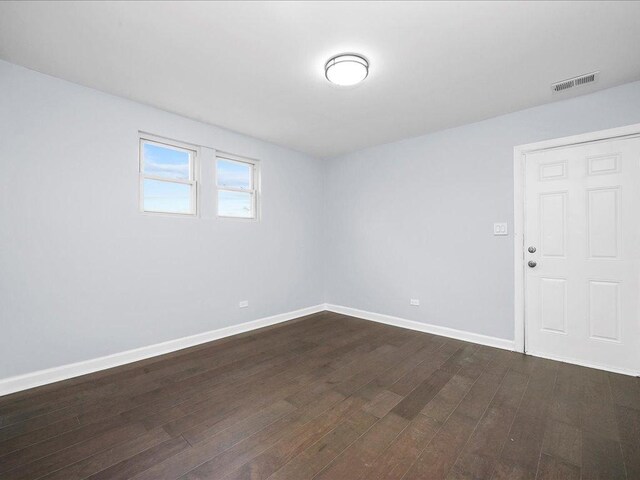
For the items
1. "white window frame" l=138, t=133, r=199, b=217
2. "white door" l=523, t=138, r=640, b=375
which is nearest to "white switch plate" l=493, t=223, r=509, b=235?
"white door" l=523, t=138, r=640, b=375

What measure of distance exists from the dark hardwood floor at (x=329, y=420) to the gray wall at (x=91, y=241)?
0.43 metres

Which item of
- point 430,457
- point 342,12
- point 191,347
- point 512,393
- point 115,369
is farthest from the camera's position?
point 191,347

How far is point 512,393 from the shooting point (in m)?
2.36

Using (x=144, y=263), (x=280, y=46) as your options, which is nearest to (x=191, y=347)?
(x=144, y=263)

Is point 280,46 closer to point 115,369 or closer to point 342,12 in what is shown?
point 342,12

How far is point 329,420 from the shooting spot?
2014 mm

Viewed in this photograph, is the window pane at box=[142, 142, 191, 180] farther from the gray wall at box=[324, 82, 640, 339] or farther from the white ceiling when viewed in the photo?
the gray wall at box=[324, 82, 640, 339]

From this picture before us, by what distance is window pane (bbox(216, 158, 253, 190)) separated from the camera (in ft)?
12.8

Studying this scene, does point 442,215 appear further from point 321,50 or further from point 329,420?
point 329,420

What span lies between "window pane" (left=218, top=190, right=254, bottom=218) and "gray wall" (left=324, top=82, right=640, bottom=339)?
5.01ft

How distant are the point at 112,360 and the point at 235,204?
2.22 metres

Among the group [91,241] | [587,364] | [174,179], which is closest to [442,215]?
[587,364]

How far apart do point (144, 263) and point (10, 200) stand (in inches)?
44.6

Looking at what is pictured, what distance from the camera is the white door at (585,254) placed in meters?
2.67
